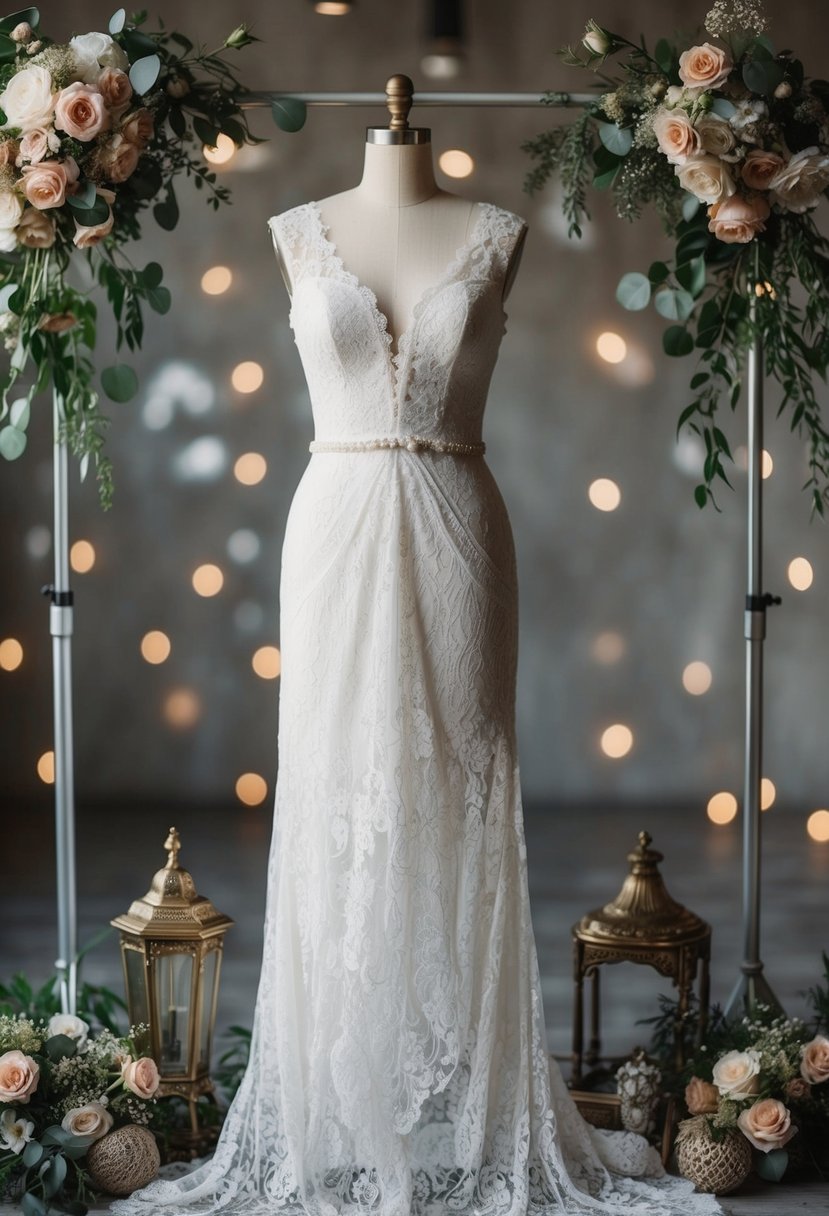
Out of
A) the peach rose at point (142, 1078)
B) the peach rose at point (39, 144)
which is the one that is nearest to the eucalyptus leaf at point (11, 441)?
the peach rose at point (39, 144)

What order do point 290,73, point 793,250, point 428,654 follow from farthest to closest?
point 290,73, point 793,250, point 428,654

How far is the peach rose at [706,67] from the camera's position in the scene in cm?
246

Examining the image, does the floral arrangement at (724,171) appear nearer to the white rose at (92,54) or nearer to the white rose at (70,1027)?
the white rose at (92,54)

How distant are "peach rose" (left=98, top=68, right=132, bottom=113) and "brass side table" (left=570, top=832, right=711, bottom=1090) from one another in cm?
165

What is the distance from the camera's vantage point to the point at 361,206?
244cm

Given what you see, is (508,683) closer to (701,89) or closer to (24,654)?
(701,89)

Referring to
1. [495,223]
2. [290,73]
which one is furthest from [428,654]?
[290,73]

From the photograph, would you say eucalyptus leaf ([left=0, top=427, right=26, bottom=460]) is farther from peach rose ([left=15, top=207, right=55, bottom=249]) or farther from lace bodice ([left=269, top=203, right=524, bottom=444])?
lace bodice ([left=269, top=203, right=524, bottom=444])

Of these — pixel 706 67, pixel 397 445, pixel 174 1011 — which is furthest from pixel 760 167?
pixel 174 1011

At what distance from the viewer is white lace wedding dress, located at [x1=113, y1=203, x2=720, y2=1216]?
2.38m

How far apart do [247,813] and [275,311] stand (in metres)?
1.82

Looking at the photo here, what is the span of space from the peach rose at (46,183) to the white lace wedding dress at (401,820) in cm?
38

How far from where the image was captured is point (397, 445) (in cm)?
238

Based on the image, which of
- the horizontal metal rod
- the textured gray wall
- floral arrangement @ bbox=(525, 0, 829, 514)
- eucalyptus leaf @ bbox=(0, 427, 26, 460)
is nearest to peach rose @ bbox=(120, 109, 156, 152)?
the horizontal metal rod
